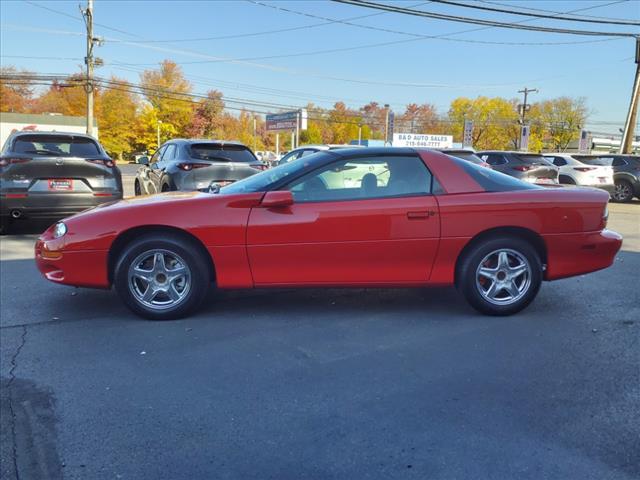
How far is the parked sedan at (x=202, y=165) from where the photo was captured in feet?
29.1

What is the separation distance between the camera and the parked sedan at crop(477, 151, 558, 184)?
15.3 m

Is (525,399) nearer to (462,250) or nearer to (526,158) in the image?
(462,250)

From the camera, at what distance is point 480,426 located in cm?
279

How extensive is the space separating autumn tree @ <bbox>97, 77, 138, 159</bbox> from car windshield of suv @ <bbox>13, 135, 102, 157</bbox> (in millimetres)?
55534

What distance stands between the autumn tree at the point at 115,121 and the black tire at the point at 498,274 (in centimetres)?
6101

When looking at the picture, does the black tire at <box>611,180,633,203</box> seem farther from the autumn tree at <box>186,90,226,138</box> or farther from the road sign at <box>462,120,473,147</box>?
the autumn tree at <box>186,90,226,138</box>

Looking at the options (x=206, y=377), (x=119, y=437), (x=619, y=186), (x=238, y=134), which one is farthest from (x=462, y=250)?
(x=238, y=134)

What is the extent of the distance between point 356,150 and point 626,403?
109 inches

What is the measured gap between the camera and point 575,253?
4.65 m

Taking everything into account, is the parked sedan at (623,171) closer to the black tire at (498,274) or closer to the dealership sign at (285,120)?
the black tire at (498,274)

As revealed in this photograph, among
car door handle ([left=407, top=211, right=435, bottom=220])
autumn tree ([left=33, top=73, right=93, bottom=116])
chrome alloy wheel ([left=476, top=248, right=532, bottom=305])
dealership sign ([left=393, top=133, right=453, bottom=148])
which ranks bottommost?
chrome alloy wheel ([left=476, top=248, right=532, bottom=305])

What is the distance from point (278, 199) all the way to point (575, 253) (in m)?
2.59

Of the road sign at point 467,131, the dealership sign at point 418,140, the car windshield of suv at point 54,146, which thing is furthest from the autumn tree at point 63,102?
the car windshield of suv at point 54,146

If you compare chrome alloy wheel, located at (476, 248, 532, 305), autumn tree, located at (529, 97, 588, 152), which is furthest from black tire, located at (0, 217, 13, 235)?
autumn tree, located at (529, 97, 588, 152)
